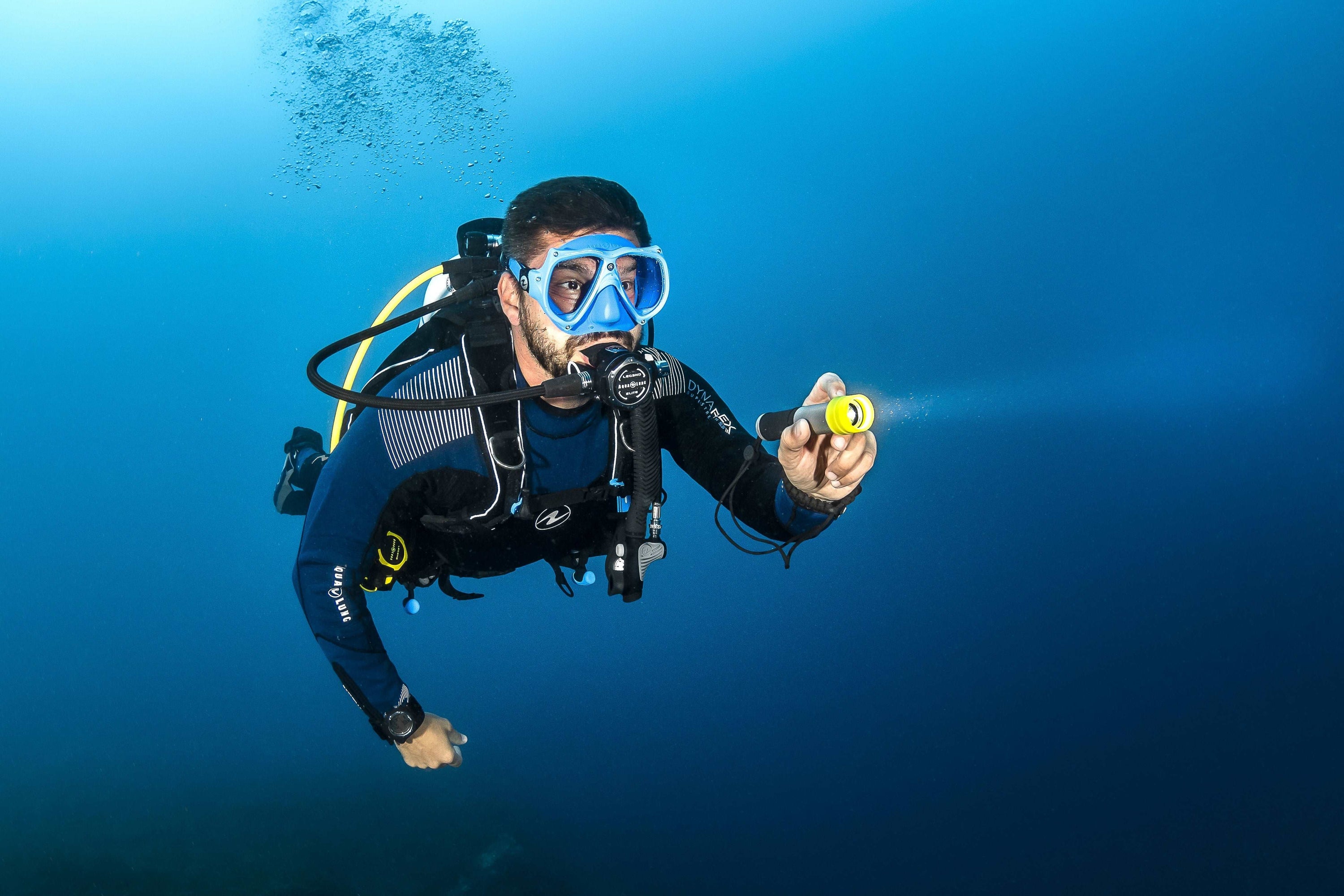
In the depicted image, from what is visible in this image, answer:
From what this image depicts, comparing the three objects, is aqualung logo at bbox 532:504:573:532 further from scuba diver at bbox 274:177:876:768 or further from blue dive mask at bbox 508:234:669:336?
blue dive mask at bbox 508:234:669:336

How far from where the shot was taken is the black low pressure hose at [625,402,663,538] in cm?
220

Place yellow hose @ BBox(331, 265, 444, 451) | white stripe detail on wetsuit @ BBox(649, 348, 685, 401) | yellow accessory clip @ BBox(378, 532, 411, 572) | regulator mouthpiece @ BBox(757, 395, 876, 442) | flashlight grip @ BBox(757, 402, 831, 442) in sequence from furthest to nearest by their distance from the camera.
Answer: yellow hose @ BBox(331, 265, 444, 451)
white stripe detail on wetsuit @ BBox(649, 348, 685, 401)
yellow accessory clip @ BBox(378, 532, 411, 572)
flashlight grip @ BBox(757, 402, 831, 442)
regulator mouthpiece @ BBox(757, 395, 876, 442)

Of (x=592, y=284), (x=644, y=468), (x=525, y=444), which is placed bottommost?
(x=644, y=468)

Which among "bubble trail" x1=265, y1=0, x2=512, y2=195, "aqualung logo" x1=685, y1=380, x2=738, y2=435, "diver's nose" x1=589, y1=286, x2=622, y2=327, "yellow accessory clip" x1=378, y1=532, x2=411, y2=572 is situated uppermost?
"bubble trail" x1=265, y1=0, x2=512, y2=195

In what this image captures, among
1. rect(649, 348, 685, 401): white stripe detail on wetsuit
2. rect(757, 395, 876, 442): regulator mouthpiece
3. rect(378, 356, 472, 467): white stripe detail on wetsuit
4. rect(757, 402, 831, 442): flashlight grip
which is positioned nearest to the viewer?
rect(757, 395, 876, 442): regulator mouthpiece

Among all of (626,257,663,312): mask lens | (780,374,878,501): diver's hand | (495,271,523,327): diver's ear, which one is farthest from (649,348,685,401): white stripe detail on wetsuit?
(780,374,878,501): diver's hand

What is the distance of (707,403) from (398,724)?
163 centimetres

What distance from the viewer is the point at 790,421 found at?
178cm

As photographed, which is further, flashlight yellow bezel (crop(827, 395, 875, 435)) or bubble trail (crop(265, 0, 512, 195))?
bubble trail (crop(265, 0, 512, 195))

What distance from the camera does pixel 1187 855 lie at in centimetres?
834

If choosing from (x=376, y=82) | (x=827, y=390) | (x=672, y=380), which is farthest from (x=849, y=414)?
(x=376, y=82)

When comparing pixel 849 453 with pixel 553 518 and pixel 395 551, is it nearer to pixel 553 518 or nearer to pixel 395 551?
pixel 553 518

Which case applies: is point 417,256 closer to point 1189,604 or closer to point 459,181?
point 459,181

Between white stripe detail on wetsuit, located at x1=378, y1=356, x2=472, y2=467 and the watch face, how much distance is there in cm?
84
